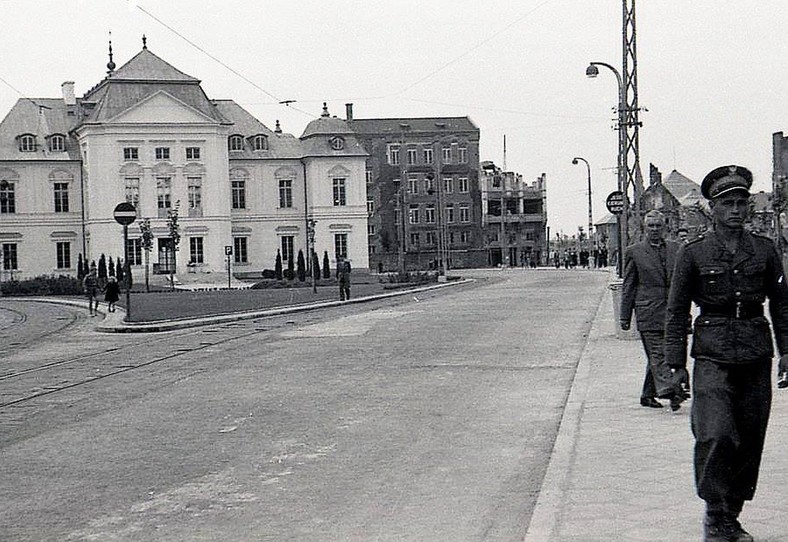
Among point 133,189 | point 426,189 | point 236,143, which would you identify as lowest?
point 133,189

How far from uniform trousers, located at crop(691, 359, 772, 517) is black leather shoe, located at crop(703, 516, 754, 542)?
5 cm

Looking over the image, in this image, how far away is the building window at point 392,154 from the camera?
124562 millimetres

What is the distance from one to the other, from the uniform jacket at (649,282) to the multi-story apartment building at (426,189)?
362ft

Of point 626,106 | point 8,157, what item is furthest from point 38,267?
point 626,106

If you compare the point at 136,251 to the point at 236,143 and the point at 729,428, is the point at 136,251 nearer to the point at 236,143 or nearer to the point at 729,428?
the point at 236,143

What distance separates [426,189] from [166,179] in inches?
1741

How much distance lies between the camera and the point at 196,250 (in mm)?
85062

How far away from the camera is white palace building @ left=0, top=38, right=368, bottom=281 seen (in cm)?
8275

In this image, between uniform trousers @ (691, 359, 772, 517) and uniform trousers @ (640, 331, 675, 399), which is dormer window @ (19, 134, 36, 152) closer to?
uniform trousers @ (640, 331, 675, 399)

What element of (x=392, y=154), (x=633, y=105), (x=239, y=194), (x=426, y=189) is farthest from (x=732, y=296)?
(x=392, y=154)

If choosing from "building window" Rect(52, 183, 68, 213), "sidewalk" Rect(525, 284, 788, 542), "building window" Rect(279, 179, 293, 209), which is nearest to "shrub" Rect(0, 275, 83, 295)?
"building window" Rect(52, 183, 68, 213)

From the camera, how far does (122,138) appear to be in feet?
270

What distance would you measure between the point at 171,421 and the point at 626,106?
17024 mm

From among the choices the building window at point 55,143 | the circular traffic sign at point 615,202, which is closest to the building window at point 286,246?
the building window at point 55,143
